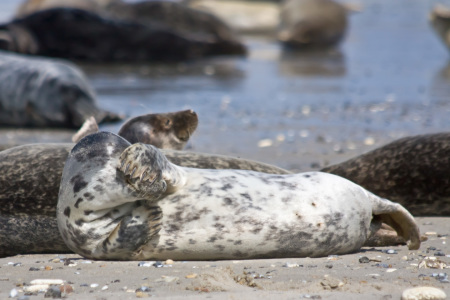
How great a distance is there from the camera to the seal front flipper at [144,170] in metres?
3.49

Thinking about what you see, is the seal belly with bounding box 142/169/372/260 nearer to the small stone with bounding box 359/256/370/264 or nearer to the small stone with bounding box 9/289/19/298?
the small stone with bounding box 359/256/370/264

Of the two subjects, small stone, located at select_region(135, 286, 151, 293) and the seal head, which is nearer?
small stone, located at select_region(135, 286, 151, 293)

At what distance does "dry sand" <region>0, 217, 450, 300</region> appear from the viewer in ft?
10.2

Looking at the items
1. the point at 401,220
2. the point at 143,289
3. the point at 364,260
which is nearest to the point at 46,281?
the point at 143,289

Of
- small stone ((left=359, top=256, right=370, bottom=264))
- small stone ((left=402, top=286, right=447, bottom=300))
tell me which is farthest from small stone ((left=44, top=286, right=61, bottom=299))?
small stone ((left=359, top=256, right=370, bottom=264))

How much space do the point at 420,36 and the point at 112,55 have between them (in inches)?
307

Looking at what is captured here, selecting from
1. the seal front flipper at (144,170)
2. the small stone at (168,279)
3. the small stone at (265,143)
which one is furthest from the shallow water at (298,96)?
the small stone at (168,279)

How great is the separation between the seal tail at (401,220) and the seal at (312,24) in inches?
541

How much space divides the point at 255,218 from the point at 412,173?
→ 1.69 metres

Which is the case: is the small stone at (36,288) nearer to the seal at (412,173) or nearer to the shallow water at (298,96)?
the seal at (412,173)

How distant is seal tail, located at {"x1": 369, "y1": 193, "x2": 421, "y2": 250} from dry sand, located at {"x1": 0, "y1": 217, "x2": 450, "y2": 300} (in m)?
0.09

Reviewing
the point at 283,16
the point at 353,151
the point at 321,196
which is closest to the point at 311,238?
the point at 321,196

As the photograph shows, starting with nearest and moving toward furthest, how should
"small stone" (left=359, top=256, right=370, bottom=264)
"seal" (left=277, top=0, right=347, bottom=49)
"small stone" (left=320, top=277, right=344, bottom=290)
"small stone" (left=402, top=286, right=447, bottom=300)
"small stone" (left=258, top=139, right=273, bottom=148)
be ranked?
"small stone" (left=402, top=286, right=447, bottom=300), "small stone" (left=320, top=277, right=344, bottom=290), "small stone" (left=359, top=256, right=370, bottom=264), "small stone" (left=258, top=139, right=273, bottom=148), "seal" (left=277, top=0, right=347, bottom=49)

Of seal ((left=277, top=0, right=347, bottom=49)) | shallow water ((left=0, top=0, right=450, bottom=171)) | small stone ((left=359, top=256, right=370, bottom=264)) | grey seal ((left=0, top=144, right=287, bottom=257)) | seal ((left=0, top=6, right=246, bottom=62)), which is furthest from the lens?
seal ((left=277, top=0, right=347, bottom=49))
